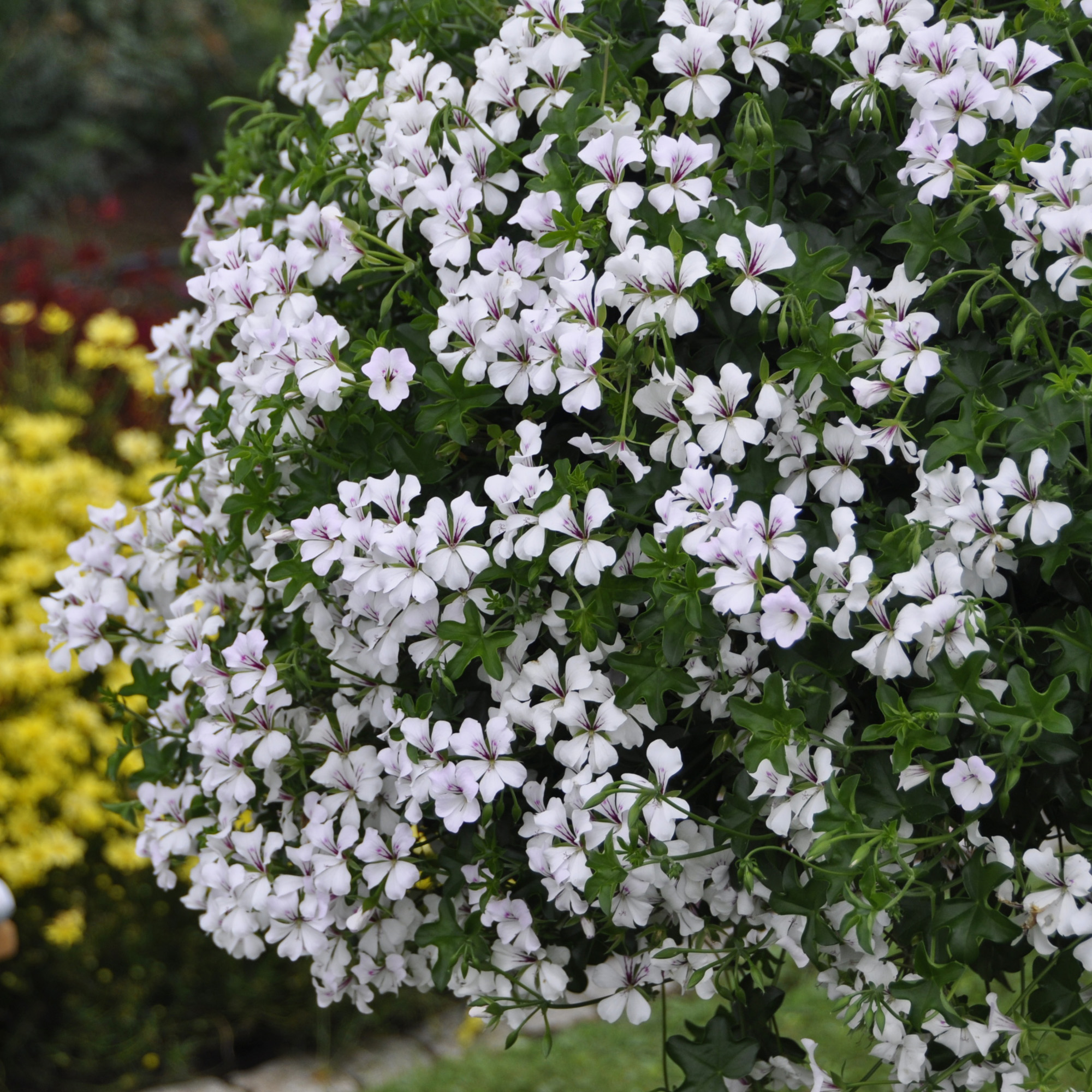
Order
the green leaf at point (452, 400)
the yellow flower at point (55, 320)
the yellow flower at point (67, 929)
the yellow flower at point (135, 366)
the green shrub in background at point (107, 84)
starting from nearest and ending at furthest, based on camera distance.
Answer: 1. the green leaf at point (452, 400)
2. the yellow flower at point (67, 929)
3. the yellow flower at point (135, 366)
4. the yellow flower at point (55, 320)
5. the green shrub in background at point (107, 84)

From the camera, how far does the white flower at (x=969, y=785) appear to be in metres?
1.17

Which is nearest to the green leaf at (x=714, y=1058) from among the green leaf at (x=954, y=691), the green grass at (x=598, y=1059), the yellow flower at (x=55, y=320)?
the green leaf at (x=954, y=691)

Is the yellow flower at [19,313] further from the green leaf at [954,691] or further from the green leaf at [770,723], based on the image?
the green leaf at [954,691]

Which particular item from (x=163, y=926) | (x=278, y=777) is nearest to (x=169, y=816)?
(x=278, y=777)

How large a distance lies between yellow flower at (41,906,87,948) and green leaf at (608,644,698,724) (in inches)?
103

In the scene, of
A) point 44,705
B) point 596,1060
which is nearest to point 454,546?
point 596,1060

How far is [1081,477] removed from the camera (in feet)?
4.08

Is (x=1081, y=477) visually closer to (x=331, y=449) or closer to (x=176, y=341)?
(x=331, y=449)

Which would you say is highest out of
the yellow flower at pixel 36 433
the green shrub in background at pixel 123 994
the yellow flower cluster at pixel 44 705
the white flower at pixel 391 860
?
the white flower at pixel 391 860

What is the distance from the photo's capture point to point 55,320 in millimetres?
4277

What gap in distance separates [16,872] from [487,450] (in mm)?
2441

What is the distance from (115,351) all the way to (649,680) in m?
3.41

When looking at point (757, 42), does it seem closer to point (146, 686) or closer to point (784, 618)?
point (784, 618)

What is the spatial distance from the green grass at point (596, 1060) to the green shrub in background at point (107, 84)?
915 centimetres
